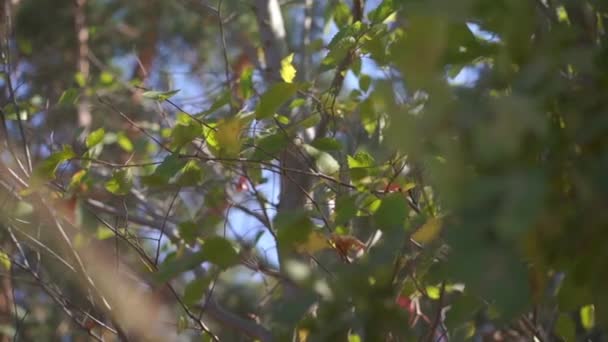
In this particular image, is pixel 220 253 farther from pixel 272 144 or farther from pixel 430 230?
pixel 272 144

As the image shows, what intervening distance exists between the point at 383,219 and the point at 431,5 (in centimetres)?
48

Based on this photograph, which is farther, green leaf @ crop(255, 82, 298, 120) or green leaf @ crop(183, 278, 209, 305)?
green leaf @ crop(255, 82, 298, 120)

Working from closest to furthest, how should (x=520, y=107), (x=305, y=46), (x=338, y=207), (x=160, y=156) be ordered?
(x=520, y=107)
(x=338, y=207)
(x=160, y=156)
(x=305, y=46)

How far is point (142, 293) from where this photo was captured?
221 centimetres

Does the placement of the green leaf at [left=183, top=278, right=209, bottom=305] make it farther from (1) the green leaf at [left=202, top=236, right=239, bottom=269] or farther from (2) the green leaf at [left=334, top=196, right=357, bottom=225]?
(2) the green leaf at [left=334, top=196, right=357, bottom=225]

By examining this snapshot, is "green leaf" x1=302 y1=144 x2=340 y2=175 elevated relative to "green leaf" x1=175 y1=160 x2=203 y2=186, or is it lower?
lower

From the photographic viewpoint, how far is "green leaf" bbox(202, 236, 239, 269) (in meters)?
1.02

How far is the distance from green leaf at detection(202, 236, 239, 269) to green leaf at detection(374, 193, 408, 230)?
0.73 ft

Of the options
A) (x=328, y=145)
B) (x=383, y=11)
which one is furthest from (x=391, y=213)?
(x=383, y=11)

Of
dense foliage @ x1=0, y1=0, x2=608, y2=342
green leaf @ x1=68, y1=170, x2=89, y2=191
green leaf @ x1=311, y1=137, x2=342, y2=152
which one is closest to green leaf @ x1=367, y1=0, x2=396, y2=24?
dense foliage @ x1=0, y1=0, x2=608, y2=342

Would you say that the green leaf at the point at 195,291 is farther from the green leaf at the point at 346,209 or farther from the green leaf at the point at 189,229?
the green leaf at the point at 189,229

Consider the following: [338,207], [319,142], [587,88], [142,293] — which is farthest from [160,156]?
[587,88]

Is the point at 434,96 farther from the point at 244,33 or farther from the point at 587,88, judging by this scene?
the point at 244,33

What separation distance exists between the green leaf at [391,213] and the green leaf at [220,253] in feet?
0.73
